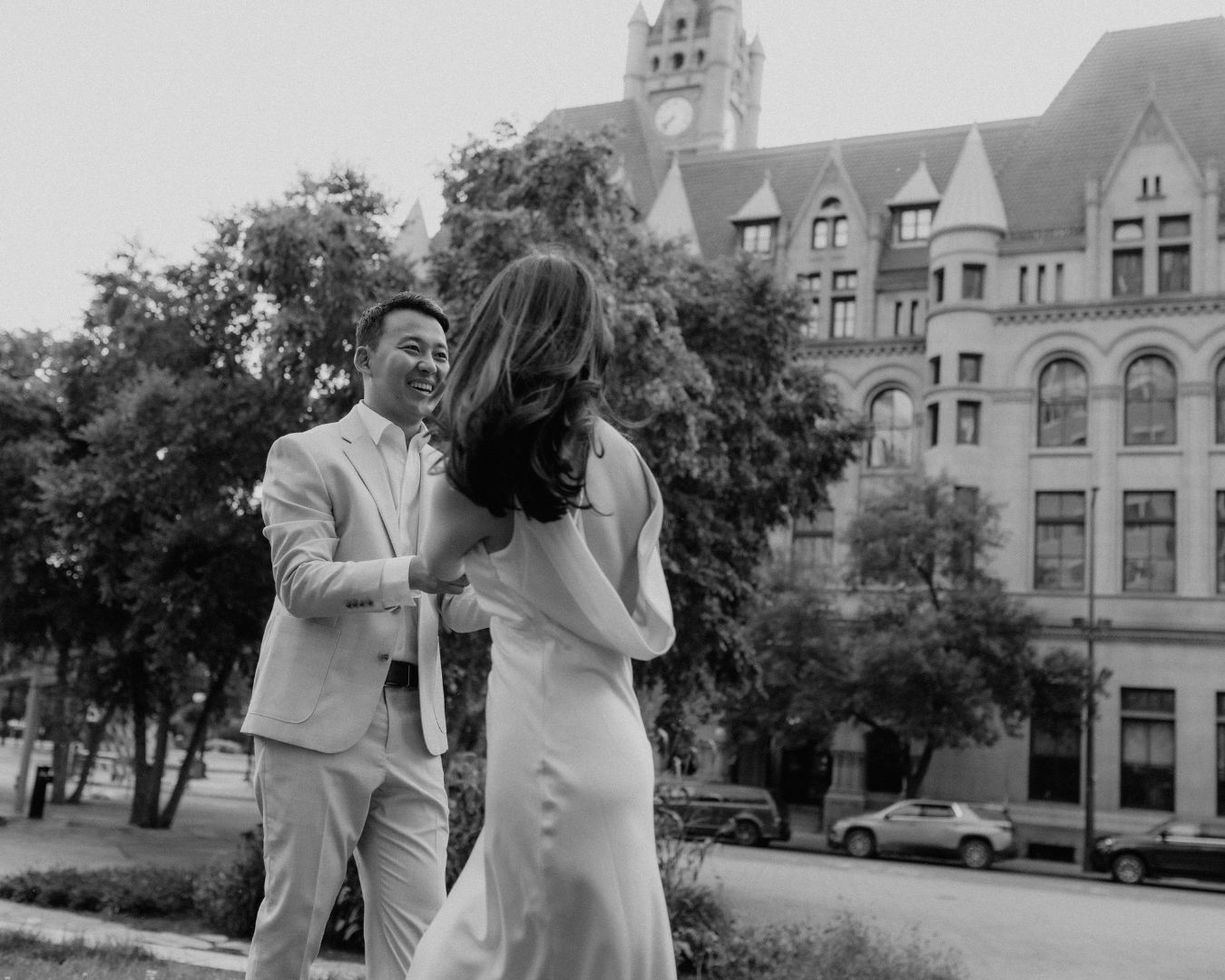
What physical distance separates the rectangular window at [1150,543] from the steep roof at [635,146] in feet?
69.3

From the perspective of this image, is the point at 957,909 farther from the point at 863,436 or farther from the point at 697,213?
the point at 697,213

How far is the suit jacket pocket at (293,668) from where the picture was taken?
3.82 m

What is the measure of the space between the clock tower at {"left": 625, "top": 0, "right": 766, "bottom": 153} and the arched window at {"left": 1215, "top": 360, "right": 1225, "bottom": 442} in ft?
95.6

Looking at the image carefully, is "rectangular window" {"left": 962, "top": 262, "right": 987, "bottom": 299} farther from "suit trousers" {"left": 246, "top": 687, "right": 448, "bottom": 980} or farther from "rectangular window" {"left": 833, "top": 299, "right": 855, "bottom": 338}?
"suit trousers" {"left": 246, "top": 687, "right": 448, "bottom": 980}

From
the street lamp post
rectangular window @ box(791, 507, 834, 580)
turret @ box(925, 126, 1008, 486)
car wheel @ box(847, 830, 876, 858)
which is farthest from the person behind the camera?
rectangular window @ box(791, 507, 834, 580)

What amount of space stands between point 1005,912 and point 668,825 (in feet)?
33.9

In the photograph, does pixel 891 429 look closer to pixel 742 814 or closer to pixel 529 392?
pixel 742 814

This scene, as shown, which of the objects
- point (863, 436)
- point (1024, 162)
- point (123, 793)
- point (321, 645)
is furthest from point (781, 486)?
point (1024, 162)

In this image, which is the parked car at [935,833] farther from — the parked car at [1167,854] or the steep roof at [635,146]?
the steep roof at [635,146]

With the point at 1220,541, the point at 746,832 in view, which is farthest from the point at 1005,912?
the point at 1220,541

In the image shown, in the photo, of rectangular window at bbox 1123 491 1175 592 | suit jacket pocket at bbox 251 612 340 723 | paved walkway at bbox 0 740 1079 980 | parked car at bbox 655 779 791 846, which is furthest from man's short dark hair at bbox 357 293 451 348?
rectangular window at bbox 1123 491 1175 592

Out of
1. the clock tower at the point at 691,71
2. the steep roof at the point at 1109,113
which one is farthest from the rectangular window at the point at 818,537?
the clock tower at the point at 691,71

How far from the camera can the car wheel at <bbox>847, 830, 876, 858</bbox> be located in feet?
99.6

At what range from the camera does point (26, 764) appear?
870 inches
